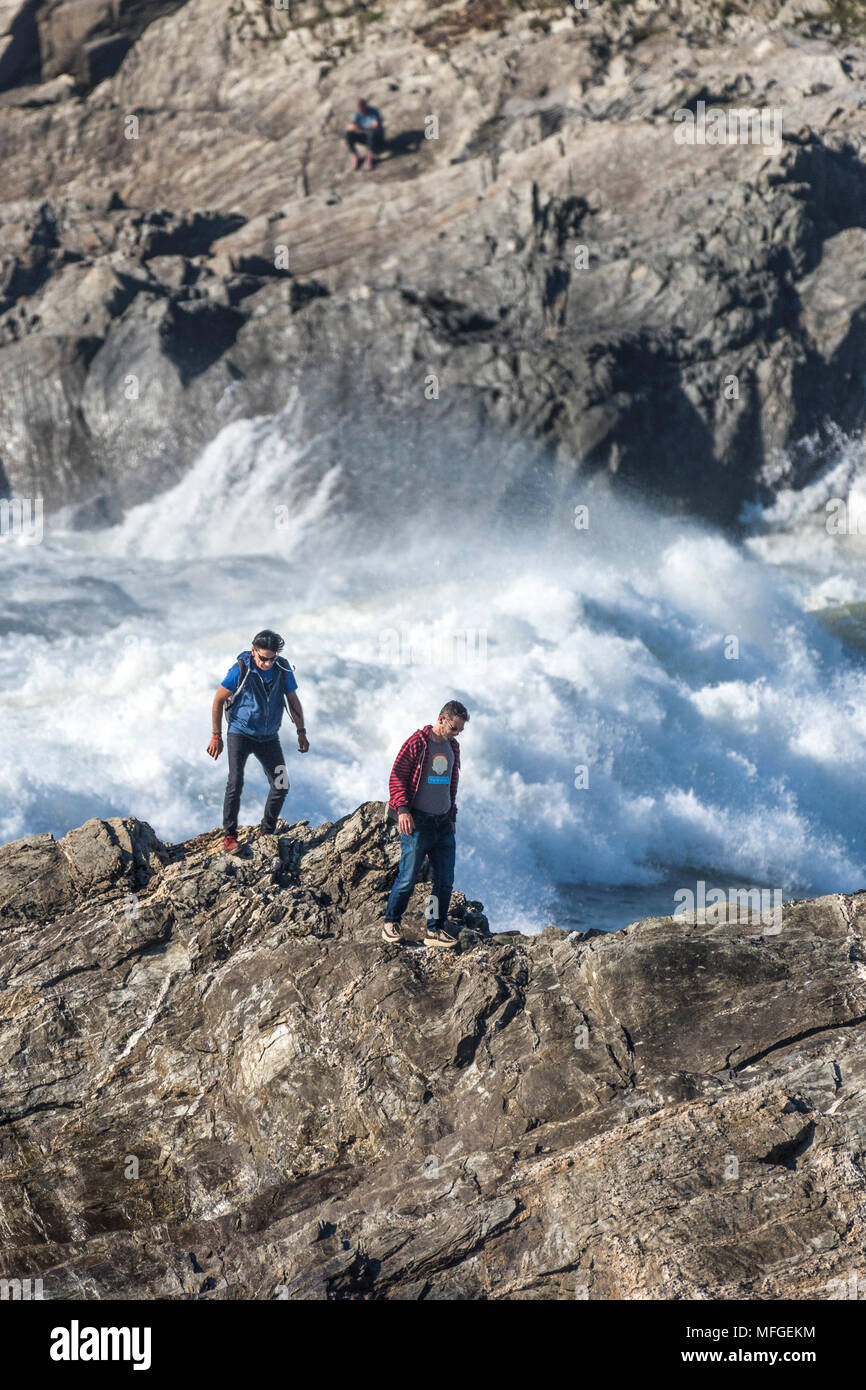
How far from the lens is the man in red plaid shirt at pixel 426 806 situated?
360 inches

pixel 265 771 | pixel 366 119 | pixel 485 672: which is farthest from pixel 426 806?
pixel 366 119

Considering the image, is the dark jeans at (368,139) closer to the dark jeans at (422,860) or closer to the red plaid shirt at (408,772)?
the red plaid shirt at (408,772)

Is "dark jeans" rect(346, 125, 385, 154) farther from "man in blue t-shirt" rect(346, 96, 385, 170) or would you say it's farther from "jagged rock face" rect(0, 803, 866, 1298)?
"jagged rock face" rect(0, 803, 866, 1298)

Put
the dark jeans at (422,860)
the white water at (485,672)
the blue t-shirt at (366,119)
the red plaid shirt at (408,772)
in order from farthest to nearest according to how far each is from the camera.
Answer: the blue t-shirt at (366,119), the white water at (485,672), the dark jeans at (422,860), the red plaid shirt at (408,772)

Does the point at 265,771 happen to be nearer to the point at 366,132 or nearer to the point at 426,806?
the point at 426,806

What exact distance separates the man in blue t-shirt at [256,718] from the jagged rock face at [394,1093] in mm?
760

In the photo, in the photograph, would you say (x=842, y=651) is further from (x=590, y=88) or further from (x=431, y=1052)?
(x=590, y=88)

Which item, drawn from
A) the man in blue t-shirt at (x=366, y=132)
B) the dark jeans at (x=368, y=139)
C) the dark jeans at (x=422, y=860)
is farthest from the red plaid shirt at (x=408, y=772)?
the dark jeans at (x=368, y=139)

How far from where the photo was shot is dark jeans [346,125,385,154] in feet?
119

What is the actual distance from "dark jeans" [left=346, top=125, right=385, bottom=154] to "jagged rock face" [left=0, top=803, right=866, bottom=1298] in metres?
31.6

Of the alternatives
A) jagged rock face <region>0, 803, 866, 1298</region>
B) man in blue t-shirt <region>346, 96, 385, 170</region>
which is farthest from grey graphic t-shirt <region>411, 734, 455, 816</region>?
man in blue t-shirt <region>346, 96, 385, 170</region>

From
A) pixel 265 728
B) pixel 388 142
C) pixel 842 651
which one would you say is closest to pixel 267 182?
pixel 388 142

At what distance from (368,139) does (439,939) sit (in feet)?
108

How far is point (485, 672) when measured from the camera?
19188 mm
